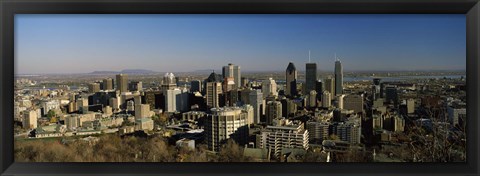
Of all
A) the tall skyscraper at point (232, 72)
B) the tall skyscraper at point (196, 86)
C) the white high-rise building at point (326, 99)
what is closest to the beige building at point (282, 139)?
the white high-rise building at point (326, 99)

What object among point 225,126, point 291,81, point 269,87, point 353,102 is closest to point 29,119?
point 225,126

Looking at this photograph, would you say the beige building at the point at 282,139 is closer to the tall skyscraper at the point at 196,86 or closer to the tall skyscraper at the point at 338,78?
the tall skyscraper at the point at 338,78

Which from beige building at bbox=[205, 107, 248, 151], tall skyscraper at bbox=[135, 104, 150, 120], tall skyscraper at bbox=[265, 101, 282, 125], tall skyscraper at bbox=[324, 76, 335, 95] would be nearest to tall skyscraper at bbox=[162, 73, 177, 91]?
tall skyscraper at bbox=[135, 104, 150, 120]

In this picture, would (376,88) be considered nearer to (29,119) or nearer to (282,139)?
(282,139)

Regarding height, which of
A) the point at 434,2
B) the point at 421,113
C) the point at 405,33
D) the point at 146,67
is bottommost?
the point at 421,113

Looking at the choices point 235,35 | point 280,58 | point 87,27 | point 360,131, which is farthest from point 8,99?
point 360,131

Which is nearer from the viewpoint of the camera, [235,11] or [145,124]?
[235,11]

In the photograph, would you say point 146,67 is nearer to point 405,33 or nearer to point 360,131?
point 360,131
